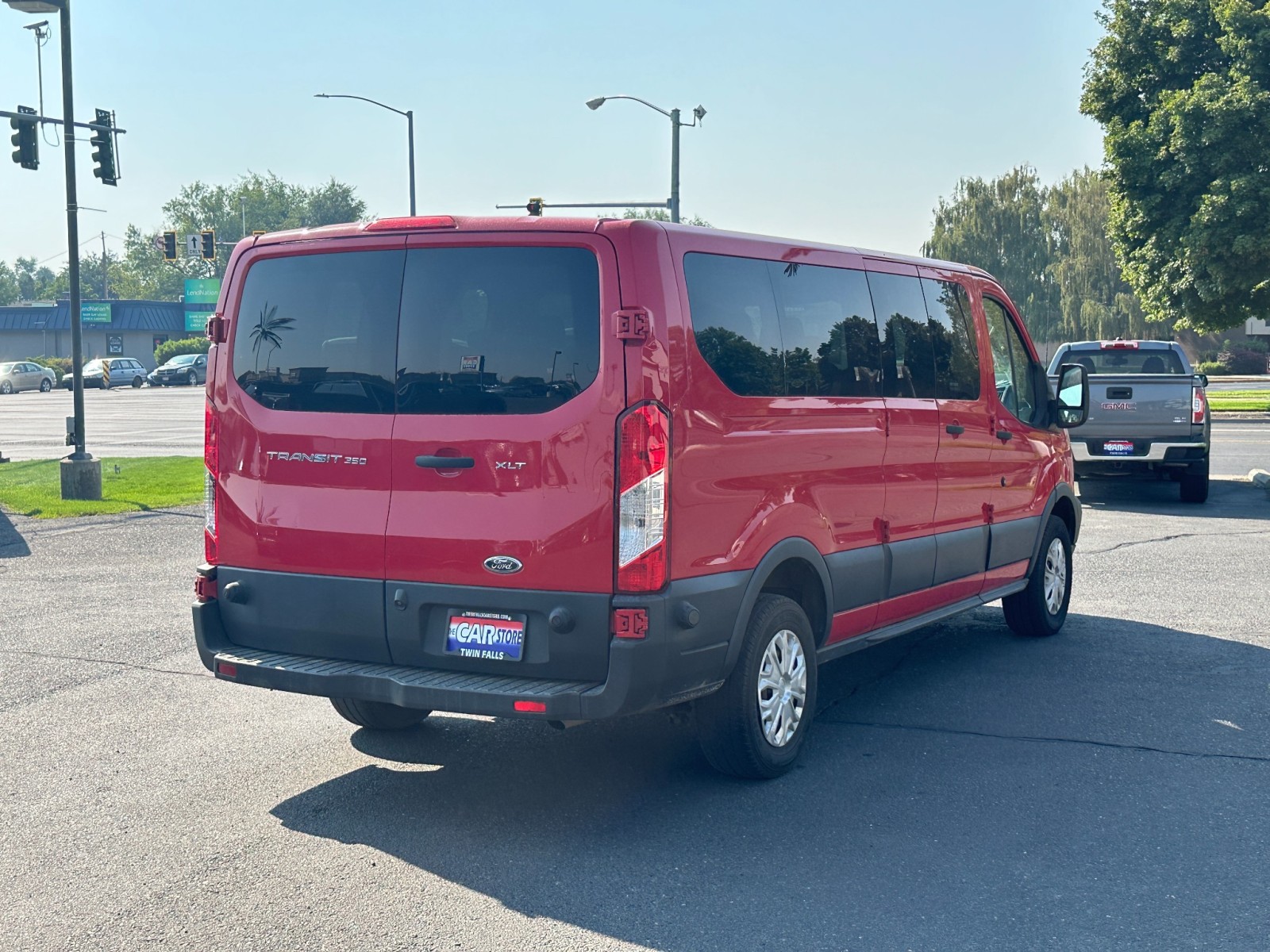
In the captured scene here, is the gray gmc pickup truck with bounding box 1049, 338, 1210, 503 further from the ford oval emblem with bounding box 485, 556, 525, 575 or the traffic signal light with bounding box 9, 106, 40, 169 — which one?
the traffic signal light with bounding box 9, 106, 40, 169

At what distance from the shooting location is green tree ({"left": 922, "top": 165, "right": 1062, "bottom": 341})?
226 feet

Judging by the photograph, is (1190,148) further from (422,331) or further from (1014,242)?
(1014,242)

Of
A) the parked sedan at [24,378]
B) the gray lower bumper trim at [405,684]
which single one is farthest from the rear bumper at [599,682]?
the parked sedan at [24,378]

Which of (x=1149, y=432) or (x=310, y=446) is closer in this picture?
(x=310, y=446)

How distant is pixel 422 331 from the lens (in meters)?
5.08

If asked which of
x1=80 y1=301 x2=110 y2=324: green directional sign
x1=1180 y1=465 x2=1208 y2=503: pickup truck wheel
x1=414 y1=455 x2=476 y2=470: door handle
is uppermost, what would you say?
x1=80 y1=301 x2=110 y2=324: green directional sign

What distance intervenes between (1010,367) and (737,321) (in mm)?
3150

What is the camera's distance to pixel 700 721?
209 inches

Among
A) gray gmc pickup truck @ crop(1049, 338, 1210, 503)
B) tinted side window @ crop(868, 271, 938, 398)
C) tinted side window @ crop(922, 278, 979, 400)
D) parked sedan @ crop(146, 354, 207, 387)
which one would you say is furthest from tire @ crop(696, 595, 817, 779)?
parked sedan @ crop(146, 354, 207, 387)

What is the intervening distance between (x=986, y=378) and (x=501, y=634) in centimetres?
368

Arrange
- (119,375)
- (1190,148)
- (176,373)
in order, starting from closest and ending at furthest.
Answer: (1190,148), (119,375), (176,373)

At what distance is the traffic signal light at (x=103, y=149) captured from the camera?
20375 millimetres

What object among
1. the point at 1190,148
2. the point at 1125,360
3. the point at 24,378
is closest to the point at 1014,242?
the point at 1190,148

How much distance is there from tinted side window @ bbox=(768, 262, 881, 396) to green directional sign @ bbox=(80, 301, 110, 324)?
86.0 meters
